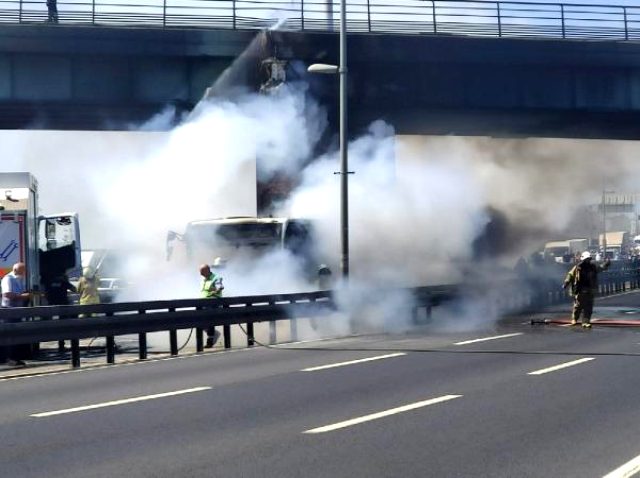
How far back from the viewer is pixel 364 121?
34375 millimetres

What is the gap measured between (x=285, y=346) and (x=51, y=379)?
18.1ft

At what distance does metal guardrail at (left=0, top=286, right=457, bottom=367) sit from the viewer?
16.6 m

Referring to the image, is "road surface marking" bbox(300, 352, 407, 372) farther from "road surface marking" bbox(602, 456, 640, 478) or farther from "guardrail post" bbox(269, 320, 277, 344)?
"road surface marking" bbox(602, 456, 640, 478)

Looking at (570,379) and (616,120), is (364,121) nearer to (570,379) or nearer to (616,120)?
(616,120)

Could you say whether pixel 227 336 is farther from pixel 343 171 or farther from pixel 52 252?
pixel 52 252

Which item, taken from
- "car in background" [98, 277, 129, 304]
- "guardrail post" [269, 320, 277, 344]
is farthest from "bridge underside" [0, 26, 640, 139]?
A: "guardrail post" [269, 320, 277, 344]

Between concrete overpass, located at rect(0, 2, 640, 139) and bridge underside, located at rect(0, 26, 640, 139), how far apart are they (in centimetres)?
3

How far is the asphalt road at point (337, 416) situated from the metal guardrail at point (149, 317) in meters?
0.97

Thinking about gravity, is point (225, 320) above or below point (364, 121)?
below

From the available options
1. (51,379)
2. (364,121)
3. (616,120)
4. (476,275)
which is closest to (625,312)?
(476,275)

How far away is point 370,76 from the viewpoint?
3553 centimetres

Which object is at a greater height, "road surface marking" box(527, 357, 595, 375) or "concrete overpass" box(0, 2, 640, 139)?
"concrete overpass" box(0, 2, 640, 139)

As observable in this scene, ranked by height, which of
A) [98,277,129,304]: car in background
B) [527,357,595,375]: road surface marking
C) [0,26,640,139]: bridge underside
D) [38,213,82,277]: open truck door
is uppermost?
[0,26,640,139]: bridge underside

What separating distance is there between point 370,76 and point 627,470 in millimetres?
28234
